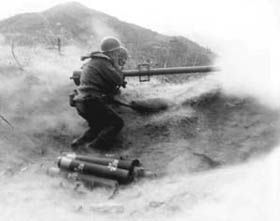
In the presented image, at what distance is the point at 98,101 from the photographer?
8.02 metres

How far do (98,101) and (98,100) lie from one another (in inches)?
0.6

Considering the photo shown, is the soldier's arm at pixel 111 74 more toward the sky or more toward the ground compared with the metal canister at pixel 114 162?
more toward the sky

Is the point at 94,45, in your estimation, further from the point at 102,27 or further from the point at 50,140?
the point at 50,140

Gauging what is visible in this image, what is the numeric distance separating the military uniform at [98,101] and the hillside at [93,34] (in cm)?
434

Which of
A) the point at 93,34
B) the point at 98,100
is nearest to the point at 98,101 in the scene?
the point at 98,100

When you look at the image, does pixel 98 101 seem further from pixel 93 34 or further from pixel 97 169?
pixel 93 34

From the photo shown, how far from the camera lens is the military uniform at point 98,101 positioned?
26.4 feet

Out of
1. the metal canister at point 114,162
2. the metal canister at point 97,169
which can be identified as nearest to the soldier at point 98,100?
the metal canister at point 114,162

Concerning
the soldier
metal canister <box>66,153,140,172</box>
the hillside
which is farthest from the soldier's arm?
the hillside

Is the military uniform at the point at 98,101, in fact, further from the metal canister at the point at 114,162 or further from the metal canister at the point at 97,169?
the metal canister at the point at 97,169

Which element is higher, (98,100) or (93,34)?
(98,100)

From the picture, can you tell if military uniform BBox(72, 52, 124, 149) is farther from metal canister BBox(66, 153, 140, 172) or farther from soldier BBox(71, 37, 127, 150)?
metal canister BBox(66, 153, 140, 172)

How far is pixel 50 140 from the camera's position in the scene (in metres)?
8.42

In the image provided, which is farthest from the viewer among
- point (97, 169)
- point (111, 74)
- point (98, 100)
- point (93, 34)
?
point (93, 34)
